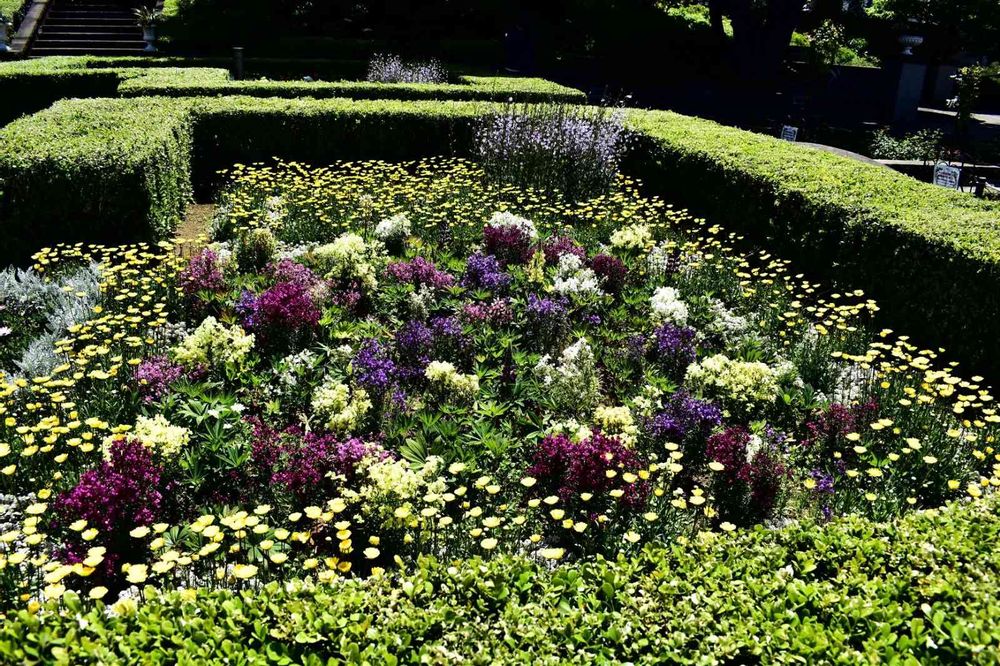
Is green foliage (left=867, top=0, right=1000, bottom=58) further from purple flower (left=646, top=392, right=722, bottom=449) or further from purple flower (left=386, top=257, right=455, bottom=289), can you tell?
purple flower (left=646, top=392, right=722, bottom=449)

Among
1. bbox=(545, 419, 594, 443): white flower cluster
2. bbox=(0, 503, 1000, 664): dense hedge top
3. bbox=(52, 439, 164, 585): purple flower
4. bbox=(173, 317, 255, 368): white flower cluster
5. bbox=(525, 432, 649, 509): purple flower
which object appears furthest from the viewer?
bbox=(173, 317, 255, 368): white flower cluster

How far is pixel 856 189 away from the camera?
7.91 metres

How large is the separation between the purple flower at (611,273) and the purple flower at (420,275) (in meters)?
1.39

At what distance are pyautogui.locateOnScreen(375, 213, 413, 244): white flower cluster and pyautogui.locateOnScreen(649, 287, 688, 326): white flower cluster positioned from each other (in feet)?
9.36

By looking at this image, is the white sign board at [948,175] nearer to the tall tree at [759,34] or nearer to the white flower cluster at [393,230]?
the white flower cluster at [393,230]

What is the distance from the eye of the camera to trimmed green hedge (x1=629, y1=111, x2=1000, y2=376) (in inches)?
→ 241

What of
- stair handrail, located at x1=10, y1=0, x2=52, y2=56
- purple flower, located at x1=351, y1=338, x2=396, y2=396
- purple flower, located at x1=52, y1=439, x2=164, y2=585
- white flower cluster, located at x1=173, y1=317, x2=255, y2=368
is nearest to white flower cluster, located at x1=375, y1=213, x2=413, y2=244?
purple flower, located at x1=351, y1=338, x2=396, y2=396

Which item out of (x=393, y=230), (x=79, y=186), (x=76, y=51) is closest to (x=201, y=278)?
(x=393, y=230)

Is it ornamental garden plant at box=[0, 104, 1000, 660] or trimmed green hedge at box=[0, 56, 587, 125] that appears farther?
trimmed green hedge at box=[0, 56, 587, 125]

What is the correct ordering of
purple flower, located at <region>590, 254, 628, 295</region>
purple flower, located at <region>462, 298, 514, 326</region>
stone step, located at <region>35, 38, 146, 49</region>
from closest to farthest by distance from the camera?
purple flower, located at <region>462, 298, 514, 326</region> < purple flower, located at <region>590, 254, 628, 295</region> < stone step, located at <region>35, 38, 146, 49</region>

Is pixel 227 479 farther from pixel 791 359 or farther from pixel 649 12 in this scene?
pixel 649 12

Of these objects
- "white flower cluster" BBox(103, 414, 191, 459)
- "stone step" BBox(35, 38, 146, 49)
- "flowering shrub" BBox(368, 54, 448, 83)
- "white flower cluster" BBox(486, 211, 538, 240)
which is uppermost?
"stone step" BBox(35, 38, 146, 49)

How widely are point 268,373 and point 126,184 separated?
3.82 meters

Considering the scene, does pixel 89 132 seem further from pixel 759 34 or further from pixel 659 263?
pixel 759 34
